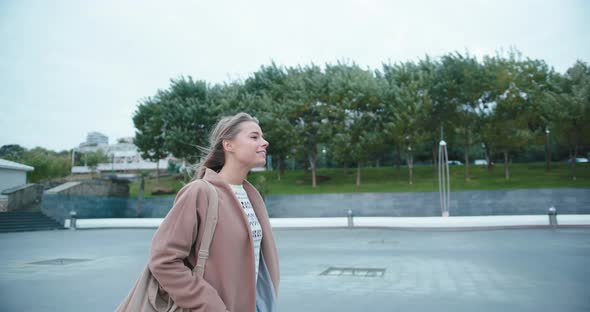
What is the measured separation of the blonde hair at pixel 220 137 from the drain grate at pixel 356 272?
523 centimetres

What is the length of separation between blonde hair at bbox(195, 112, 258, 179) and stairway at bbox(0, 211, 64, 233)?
2169 cm

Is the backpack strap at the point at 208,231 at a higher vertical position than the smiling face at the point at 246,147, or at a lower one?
lower

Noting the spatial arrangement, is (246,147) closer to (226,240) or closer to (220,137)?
(220,137)

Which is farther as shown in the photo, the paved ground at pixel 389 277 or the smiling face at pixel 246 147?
the paved ground at pixel 389 277

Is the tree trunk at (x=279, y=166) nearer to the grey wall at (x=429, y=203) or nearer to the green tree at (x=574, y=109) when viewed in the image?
the grey wall at (x=429, y=203)

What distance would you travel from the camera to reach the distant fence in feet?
66.4

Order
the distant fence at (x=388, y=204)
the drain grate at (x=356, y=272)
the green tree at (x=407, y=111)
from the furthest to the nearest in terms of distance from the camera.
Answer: the green tree at (x=407, y=111) < the distant fence at (x=388, y=204) < the drain grate at (x=356, y=272)

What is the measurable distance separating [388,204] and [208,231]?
22.0m

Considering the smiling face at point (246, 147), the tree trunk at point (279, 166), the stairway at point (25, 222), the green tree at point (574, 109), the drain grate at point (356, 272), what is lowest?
the stairway at point (25, 222)

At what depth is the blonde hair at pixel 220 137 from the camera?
2.17 metres

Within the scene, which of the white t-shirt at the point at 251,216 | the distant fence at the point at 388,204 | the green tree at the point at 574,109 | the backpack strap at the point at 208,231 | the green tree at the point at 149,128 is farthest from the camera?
the green tree at the point at 149,128

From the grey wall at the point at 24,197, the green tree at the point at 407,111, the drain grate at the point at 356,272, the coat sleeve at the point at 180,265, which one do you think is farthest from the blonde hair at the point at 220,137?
the green tree at the point at 407,111

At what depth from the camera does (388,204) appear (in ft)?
74.3

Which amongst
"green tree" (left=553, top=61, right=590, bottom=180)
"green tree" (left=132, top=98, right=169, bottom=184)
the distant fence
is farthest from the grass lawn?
"green tree" (left=132, top=98, right=169, bottom=184)
